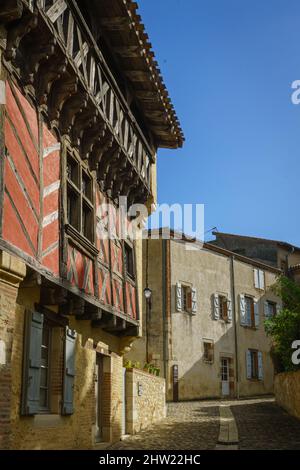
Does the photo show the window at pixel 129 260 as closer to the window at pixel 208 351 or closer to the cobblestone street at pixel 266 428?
the cobblestone street at pixel 266 428

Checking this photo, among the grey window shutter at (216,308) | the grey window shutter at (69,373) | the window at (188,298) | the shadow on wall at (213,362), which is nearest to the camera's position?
the grey window shutter at (69,373)

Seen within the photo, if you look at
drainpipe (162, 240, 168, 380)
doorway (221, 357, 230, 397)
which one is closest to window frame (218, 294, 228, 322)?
doorway (221, 357, 230, 397)

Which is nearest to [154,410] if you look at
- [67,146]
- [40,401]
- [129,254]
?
[129,254]

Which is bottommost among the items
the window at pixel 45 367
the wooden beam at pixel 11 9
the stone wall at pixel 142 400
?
the stone wall at pixel 142 400

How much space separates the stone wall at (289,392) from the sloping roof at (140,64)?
696cm

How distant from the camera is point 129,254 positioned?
1323cm

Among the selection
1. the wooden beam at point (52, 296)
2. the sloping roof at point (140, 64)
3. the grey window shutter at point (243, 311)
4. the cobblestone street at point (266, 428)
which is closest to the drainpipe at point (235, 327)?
the grey window shutter at point (243, 311)

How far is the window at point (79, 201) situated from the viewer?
9625 millimetres

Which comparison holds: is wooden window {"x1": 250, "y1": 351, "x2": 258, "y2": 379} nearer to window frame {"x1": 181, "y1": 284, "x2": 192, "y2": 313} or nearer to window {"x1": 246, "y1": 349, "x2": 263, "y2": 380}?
window {"x1": 246, "y1": 349, "x2": 263, "y2": 380}

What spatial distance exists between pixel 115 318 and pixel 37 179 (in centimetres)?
408

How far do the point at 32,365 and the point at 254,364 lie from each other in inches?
833

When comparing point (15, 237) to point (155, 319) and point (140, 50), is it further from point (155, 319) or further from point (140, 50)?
point (155, 319)

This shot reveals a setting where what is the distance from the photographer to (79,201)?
976 centimetres

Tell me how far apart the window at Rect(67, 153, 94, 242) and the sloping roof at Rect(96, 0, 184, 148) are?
2.64m
